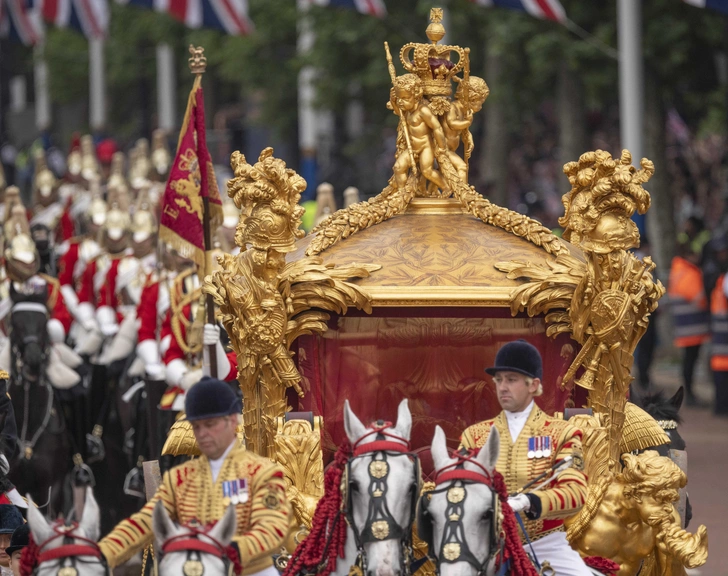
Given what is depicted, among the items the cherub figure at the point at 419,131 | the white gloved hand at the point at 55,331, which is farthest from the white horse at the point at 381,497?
the white gloved hand at the point at 55,331

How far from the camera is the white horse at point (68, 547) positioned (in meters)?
6.71

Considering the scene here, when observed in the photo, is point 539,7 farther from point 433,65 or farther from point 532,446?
point 532,446

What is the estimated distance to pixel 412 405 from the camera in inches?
369

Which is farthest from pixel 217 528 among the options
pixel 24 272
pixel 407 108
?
pixel 24 272

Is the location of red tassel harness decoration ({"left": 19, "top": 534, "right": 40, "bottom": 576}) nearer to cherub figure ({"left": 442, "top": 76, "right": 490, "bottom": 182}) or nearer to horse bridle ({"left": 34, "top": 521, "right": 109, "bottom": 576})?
horse bridle ({"left": 34, "top": 521, "right": 109, "bottom": 576})

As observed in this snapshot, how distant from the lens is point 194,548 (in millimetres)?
6660

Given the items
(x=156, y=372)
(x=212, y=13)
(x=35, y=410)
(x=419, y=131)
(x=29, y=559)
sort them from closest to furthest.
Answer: (x=29, y=559) → (x=419, y=131) → (x=35, y=410) → (x=156, y=372) → (x=212, y=13)

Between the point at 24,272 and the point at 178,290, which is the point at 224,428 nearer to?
the point at 178,290

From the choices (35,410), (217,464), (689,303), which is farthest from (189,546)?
(689,303)

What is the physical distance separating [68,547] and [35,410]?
268 inches

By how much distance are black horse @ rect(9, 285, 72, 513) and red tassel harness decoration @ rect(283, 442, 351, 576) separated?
570 centimetres

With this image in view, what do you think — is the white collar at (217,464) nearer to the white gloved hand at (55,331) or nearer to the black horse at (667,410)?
the black horse at (667,410)

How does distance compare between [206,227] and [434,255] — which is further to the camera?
[206,227]

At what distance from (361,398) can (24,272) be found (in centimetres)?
538
